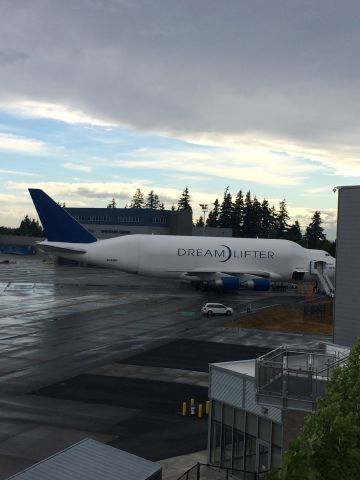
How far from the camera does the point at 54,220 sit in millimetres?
68250

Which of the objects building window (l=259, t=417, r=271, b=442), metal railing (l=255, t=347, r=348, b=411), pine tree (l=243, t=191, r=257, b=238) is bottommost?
building window (l=259, t=417, r=271, b=442)

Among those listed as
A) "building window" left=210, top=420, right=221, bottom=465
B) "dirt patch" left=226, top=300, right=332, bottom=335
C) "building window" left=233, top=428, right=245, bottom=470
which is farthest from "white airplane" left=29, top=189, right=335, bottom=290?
"building window" left=233, top=428, right=245, bottom=470

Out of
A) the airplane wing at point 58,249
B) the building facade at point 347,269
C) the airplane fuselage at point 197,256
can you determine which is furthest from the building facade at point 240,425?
the airplane wing at point 58,249

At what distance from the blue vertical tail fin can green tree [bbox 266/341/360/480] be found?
199ft

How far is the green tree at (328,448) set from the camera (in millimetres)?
8125

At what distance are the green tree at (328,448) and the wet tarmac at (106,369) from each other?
11.1 m

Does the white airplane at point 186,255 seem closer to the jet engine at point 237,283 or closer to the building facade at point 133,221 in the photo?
the jet engine at point 237,283

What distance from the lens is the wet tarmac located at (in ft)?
69.2

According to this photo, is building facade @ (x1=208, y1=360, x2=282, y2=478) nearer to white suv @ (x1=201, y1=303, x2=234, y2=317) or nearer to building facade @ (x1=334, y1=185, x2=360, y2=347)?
building facade @ (x1=334, y1=185, x2=360, y2=347)

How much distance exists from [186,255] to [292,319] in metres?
21.2

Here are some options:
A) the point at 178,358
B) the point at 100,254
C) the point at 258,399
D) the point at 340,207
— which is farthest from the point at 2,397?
the point at 100,254

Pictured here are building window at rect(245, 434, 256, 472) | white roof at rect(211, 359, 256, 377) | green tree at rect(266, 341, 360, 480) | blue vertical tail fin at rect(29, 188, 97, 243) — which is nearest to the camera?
green tree at rect(266, 341, 360, 480)

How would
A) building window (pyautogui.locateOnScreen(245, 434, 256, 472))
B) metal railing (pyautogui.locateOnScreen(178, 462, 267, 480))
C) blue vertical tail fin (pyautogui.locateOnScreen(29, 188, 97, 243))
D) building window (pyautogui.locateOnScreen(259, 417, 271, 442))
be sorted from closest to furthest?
building window (pyautogui.locateOnScreen(259, 417, 271, 442)), metal railing (pyautogui.locateOnScreen(178, 462, 267, 480)), building window (pyautogui.locateOnScreen(245, 434, 256, 472)), blue vertical tail fin (pyautogui.locateOnScreen(29, 188, 97, 243))

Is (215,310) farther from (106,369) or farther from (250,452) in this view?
(250,452)
